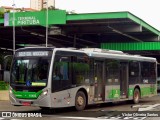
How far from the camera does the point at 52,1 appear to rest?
140 metres

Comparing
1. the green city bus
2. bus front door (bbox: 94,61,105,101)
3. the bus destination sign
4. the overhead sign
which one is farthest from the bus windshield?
the overhead sign

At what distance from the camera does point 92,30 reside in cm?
3678

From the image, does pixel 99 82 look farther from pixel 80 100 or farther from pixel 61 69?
pixel 61 69

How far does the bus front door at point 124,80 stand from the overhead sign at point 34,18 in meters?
11.3

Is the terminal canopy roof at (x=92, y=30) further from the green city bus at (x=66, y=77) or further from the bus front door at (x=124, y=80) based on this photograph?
the green city bus at (x=66, y=77)

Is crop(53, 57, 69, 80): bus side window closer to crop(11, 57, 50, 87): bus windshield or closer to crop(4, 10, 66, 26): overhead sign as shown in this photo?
crop(11, 57, 50, 87): bus windshield

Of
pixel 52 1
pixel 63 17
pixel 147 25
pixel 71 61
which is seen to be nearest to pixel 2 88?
pixel 63 17

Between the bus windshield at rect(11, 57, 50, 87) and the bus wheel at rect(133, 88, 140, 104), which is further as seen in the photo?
the bus wheel at rect(133, 88, 140, 104)

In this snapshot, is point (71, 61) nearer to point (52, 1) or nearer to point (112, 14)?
point (112, 14)

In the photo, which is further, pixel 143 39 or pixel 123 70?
pixel 143 39

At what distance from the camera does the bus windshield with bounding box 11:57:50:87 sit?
15.8 meters

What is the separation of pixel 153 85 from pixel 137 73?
8.34ft

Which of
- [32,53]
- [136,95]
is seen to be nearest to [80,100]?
[32,53]

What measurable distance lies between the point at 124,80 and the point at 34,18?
13.7m
